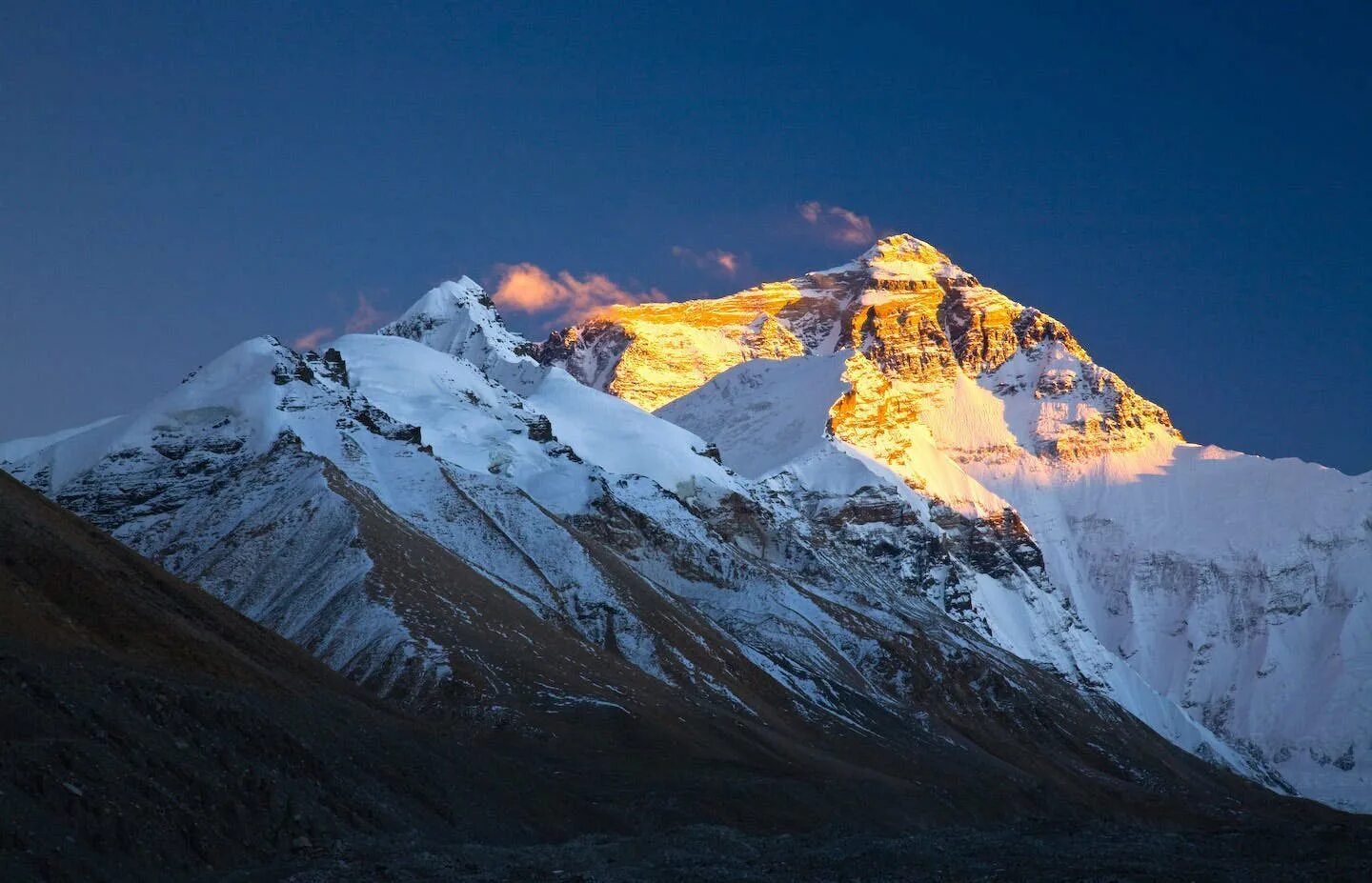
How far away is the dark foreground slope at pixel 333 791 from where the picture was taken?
190 ft

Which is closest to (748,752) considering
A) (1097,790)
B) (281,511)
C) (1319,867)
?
(281,511)

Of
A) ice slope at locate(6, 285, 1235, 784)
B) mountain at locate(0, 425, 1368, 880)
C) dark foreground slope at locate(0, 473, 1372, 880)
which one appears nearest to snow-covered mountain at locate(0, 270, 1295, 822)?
ice slope at locate(6, 285, 1235, 784)

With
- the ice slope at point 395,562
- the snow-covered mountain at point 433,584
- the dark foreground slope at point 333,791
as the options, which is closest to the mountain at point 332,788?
the dark foreground slope at point 333,791

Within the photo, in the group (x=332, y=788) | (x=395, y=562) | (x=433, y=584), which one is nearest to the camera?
(x=332, y=788)

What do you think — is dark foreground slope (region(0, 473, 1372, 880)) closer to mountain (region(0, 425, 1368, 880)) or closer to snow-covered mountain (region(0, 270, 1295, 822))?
mountain (region(0, 425, 1368, 880))

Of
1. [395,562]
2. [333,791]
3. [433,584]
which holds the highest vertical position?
[395,562]

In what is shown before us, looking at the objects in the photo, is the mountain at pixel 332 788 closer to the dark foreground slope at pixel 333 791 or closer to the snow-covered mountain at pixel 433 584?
the dark foreground slope at pixel 333 791

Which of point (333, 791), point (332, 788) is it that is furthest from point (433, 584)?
point (333, 791)

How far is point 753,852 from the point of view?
73.6 metres

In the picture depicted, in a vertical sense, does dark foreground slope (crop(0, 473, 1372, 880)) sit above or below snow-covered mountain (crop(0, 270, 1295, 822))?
below

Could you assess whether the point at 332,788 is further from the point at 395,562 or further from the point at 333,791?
the point at 395,562

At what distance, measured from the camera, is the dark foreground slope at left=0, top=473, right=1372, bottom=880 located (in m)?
57.9

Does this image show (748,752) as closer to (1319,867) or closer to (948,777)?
(948,777)

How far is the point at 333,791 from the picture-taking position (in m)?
74.1
